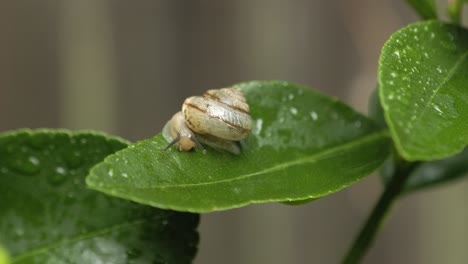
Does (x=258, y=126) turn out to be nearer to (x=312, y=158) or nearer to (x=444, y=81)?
(x=312, y=158)

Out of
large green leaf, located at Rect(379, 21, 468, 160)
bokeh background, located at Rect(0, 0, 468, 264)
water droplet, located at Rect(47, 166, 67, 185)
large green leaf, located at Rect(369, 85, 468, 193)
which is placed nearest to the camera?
large green leaf, located at Rect(379, 21, 468, 160)

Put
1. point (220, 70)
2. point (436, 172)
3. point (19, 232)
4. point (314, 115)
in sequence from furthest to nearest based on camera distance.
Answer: point (220, 70) → point (436, 172) → point (314, 115) → point (19, 232)

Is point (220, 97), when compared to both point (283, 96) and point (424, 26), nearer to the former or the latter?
point (283, 96)

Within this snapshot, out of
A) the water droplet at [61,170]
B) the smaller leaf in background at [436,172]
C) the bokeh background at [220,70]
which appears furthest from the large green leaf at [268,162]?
the bokeh background at [220,70]

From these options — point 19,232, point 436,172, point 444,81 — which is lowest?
point 436,172

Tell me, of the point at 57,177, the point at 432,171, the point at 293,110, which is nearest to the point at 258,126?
the point at 293,110

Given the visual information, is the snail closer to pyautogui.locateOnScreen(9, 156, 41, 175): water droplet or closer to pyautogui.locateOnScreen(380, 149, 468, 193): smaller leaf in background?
pyautogui.locateOnScreen(9, 156, 41, 175): water droplet

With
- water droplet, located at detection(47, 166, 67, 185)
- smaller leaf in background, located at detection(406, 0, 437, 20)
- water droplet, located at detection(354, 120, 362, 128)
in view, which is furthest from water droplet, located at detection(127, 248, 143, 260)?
smaller leaf in background, located at detection(406, 0, 437, 20)
